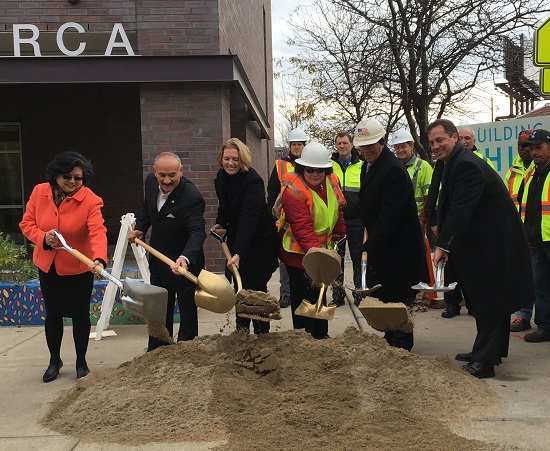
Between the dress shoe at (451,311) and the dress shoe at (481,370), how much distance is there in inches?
91.2

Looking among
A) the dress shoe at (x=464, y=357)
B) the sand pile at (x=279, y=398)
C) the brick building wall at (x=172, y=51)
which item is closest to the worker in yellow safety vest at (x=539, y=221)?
the dress shoe at (x=464, y=357)

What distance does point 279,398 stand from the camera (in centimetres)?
434

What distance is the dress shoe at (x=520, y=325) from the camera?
22.1 ft

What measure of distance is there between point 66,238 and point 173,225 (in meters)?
0.83

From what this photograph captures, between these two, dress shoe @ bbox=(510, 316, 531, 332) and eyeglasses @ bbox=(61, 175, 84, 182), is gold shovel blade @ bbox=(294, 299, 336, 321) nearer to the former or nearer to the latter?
eyeglasses @ bbox=(61, 175, 84, 182)

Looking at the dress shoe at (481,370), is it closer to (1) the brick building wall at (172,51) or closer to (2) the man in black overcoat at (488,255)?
(2) the man in black overcoat at (488,255)

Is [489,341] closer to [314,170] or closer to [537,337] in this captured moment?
[537,337]

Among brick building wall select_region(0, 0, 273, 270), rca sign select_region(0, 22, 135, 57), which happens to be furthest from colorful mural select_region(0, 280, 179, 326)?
rca sign select_region(0, 22, 135, 57)

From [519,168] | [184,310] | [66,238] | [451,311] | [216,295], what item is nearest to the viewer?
[216,295]

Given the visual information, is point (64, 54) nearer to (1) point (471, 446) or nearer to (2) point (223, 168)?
(2) point (223, 168)

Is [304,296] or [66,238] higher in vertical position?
[66,238]

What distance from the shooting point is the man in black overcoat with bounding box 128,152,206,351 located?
17.3 feet

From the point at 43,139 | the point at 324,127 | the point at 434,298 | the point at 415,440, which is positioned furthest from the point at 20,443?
the point at 324,127

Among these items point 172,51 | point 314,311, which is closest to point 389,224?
point 314,311
